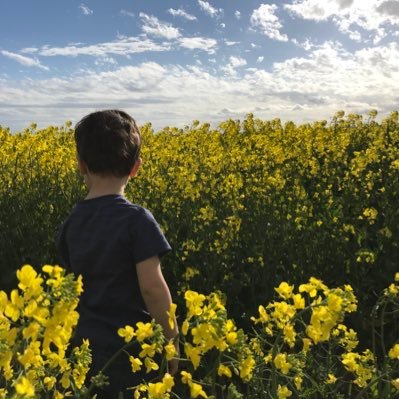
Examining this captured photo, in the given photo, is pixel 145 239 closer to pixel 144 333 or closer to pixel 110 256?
pixel 110 256

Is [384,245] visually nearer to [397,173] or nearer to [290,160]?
[397,173]

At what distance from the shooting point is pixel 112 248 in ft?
6.58

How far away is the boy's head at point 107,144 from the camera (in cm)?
204

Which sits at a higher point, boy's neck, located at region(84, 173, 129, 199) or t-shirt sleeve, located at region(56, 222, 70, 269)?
boy's neck, located at region(84, 173, 129, 199)

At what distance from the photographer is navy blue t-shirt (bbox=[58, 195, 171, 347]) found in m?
1.99

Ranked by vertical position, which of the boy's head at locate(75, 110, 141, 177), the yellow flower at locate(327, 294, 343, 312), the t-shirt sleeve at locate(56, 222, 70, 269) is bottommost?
the t-shirt sleeve at locate(56, 222, 70, 269)

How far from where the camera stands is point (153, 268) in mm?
1978

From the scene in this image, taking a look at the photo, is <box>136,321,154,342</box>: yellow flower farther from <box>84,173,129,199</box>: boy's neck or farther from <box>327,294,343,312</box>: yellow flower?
<box>84,173,129,199</box>: boy's neck

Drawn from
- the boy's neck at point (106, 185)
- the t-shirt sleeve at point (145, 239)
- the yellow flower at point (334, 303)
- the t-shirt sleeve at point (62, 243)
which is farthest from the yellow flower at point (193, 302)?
the t-shirt sleeve at point (62, 243)

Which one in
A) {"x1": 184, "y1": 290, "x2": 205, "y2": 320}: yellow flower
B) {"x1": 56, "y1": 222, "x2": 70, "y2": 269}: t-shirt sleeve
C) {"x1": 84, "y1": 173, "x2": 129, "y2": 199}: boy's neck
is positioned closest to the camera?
{"x1": 184, "y1": 290, "x2": 205, "y2": 320}: yellow flower

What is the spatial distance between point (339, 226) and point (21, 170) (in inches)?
121

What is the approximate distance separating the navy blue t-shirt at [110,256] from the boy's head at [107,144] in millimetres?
110

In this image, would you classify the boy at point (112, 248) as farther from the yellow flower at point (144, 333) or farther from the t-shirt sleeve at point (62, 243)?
the yellow flower at point (144, 333)

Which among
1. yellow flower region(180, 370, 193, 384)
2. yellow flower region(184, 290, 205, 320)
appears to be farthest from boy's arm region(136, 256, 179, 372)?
yellow flower region(184, 290, 205, 320)
